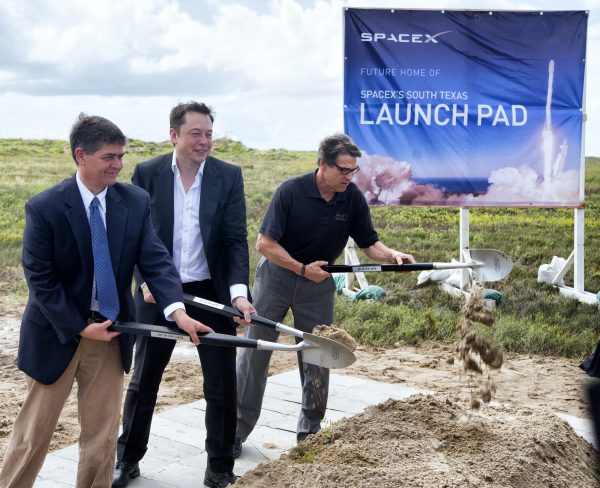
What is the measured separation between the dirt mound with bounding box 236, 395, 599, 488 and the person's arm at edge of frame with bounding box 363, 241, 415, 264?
0.87 metres

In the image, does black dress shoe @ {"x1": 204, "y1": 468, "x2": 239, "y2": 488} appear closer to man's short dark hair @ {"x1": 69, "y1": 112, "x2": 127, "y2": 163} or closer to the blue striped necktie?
the blue striped necktie

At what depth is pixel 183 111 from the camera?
4113mm

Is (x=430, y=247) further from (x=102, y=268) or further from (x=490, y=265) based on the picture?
(x=102, y=268)

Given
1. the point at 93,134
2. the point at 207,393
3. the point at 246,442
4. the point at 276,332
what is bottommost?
the point at 246,442

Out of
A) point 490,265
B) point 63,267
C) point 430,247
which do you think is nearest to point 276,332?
point 63,267

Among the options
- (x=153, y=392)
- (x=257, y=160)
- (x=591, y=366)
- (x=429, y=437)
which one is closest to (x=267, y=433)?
(x=153, y=392)

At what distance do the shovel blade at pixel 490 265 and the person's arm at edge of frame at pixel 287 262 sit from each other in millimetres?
1487

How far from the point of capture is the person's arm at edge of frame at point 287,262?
463 cm

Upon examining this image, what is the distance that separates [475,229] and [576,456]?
33.2 ft

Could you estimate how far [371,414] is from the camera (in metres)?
4.30

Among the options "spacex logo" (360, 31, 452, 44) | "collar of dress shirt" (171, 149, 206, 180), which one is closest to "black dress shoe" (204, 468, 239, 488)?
"collar of dress shirt" (171, 149, 206, 180)

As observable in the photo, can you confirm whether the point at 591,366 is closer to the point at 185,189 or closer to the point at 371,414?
the point at 371,414

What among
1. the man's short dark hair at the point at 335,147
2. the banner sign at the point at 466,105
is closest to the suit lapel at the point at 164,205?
the man's short dark hair at the point at 335,147

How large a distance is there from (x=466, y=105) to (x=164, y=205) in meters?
5.82
